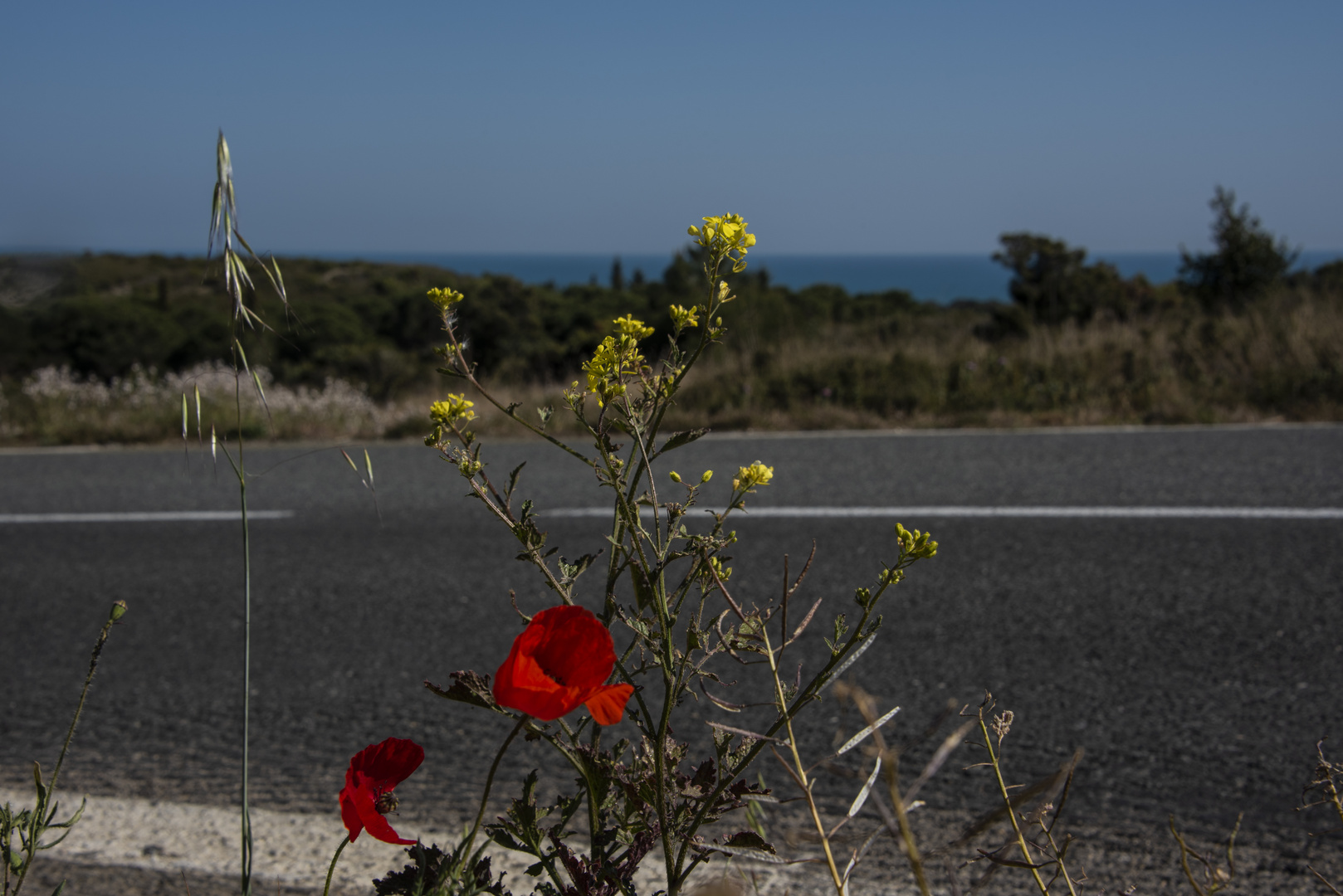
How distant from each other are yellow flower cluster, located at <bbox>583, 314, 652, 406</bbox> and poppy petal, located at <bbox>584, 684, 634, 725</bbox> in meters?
A: 0.27

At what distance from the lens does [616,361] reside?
3.25 feet

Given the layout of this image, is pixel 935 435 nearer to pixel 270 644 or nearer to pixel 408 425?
pixel 408 425

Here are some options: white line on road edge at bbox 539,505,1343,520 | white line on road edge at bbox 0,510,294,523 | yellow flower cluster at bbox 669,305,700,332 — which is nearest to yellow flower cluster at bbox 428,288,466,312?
yellow flower cluster at bbox 669,305,700,332

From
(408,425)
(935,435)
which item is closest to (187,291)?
(408,425)

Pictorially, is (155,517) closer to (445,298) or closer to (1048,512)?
(1048,512)

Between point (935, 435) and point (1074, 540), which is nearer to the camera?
point (1074, 540)

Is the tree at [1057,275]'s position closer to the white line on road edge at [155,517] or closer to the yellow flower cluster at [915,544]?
the white line on road edge at [155,517]

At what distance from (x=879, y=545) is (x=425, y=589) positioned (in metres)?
2.28

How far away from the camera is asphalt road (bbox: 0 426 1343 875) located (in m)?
2.89

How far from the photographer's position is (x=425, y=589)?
15.4 ft

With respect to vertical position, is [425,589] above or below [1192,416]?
below

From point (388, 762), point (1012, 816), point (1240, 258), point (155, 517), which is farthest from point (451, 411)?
point (1240, 258)

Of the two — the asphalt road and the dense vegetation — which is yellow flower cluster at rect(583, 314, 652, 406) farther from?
the asphalt road

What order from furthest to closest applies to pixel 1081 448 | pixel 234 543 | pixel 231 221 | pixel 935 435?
pixel 935 435, pixel 1081 448, pixel 234 543, pixel 231 221
